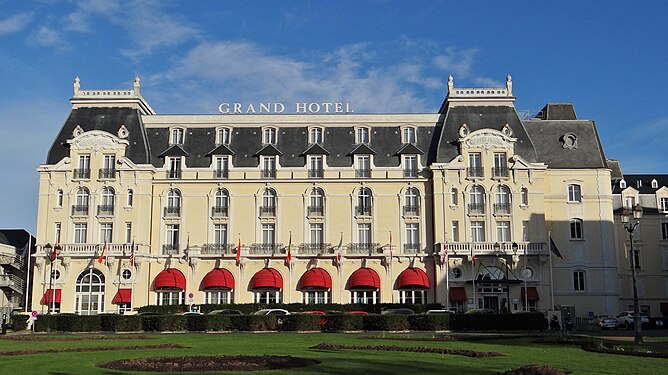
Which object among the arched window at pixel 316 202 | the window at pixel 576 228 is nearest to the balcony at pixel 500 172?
the window at pixel 576 228

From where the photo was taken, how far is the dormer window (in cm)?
7775

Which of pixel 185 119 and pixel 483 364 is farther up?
pixel 185 119

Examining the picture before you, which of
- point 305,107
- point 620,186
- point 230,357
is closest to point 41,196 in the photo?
point 305,107

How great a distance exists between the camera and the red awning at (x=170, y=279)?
236 feet

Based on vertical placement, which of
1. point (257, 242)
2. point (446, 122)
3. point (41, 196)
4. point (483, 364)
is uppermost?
point (446, 122)

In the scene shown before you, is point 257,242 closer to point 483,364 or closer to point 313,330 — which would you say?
point 313,330

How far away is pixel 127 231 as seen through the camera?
73.6m

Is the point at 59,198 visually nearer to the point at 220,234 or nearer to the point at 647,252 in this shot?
the point at 220,234

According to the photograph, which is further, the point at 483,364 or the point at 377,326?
the point at 377,326

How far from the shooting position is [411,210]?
7512 cm

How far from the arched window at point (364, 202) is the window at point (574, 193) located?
65.4ft

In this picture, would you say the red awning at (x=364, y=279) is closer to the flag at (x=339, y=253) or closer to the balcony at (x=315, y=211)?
the flag at (x=339, y=253)

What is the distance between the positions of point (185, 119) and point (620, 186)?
5042cm

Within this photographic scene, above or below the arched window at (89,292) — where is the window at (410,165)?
above
